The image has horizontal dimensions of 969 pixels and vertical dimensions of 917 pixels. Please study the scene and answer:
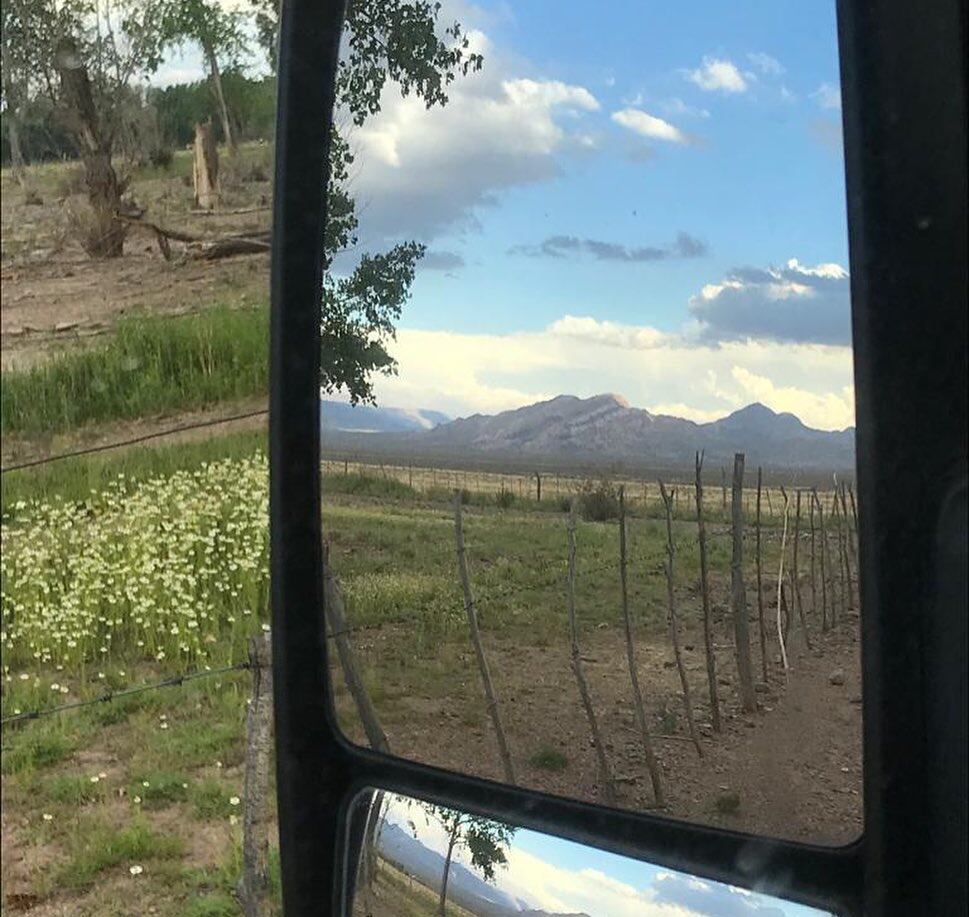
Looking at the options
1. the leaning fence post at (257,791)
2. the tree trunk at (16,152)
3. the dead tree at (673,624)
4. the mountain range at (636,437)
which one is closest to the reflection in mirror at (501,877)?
the dead tree at (673,624)

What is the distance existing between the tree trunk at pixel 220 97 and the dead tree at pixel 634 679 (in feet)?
6.82

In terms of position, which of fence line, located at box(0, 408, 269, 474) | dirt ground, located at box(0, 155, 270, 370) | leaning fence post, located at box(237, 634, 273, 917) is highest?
dirt ground, located at box(0, 155, 270, 370)

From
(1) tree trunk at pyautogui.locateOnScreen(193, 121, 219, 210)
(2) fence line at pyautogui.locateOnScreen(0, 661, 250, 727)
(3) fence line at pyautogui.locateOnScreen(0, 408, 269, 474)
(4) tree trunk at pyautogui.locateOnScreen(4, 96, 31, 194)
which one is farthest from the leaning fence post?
(4) tree trunk at pyautogui.locateOnScreen(4, 96, 31, 194)

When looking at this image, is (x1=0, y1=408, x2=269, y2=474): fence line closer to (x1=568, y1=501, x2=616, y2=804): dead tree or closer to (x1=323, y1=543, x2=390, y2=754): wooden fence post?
(x1=323, y1=543, x2=390, y2=754): wooden fence post

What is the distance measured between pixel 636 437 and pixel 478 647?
11.3 inches

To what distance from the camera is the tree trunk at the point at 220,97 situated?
299 cm

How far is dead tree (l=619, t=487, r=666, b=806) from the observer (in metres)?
1.13

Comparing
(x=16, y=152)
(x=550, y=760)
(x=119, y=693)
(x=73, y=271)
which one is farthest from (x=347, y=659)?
(x=16, y=152)

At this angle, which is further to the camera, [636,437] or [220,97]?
[220,97]

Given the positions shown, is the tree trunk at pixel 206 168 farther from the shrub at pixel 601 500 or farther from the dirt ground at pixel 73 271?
the shrub at pixel 601 500

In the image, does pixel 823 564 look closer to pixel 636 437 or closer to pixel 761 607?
pixel 761 607

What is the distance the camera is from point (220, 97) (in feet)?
9.99

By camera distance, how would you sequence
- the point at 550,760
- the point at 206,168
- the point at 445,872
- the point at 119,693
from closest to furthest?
the point at 550,760 < the point at 445,872 < the point at 119,693 < the point at 206,168

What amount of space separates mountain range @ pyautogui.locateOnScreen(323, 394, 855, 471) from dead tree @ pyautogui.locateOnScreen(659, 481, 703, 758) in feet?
0.12
